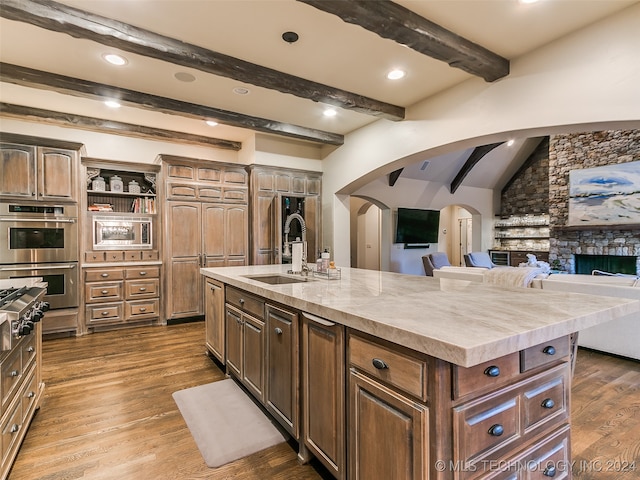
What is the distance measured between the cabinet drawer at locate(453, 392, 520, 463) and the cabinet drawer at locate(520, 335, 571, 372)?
0.44 feet

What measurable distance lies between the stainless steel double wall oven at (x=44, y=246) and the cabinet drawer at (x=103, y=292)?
0.17 m

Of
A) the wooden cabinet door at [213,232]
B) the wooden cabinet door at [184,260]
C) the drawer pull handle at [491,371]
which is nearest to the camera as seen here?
the drawer pull handle at [491,371]


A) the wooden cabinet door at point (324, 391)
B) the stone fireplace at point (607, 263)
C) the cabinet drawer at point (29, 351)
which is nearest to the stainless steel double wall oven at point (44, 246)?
the cabinet drawer at point (29, 351)

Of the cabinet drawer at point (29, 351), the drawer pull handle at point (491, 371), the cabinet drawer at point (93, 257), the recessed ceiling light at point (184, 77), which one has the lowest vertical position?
the cabinet drawer at point (29, 351)

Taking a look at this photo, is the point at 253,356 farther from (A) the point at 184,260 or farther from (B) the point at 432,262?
(B) the point at 432,262

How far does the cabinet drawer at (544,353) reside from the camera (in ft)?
4.13

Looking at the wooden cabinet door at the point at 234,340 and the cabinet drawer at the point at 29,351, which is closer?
the cabinet drawer at the point at 29,351

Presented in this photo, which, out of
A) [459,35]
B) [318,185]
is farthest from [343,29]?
[318,185]

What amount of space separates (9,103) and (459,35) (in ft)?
17.3

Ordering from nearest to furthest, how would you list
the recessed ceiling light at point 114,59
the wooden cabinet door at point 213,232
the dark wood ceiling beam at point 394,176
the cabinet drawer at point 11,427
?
1. the cabinet drawer at point 11,427
2. the recessed ceiling light at point 114,59
3. the wooden cabinet door at point 213,232
4. the dark wood ceiling beam at point 394,176

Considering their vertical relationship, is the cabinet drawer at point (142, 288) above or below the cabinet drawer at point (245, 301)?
below

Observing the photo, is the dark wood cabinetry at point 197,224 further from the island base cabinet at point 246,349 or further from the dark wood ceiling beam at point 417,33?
the dark wood ceiling beam at point 417,33

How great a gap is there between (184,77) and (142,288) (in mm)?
2948

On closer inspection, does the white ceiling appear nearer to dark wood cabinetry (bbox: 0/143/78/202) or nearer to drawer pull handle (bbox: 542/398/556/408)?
dark wood cabinetry (bbox: 0/143/78/202)
